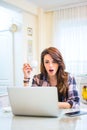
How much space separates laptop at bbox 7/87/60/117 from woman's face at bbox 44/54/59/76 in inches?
23.1

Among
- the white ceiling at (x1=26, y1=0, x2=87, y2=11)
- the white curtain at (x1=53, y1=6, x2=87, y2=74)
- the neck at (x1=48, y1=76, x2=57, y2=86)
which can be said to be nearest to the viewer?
the neck at (x1=48, y1=76, x2=57, y2=86)

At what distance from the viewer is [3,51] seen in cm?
440

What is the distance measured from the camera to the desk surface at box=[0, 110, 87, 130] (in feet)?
3.81

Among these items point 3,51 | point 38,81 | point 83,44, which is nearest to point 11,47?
point 3,51

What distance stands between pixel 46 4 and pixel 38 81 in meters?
2.48

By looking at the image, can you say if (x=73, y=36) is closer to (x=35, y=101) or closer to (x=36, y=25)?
(x=36, y=25)

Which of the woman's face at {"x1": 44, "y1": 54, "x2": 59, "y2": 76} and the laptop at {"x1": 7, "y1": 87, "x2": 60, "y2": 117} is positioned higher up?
the woman's face at {"x1": 44, "y1": 54, "x2": 59, "y2": 76}

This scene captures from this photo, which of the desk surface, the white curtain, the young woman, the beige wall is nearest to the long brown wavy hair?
the young woman

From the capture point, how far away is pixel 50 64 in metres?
1.96

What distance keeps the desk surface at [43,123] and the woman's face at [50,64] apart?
0.59 meters

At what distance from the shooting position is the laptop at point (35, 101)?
137 cm

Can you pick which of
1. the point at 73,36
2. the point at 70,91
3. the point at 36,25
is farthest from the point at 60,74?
the point at 36,25

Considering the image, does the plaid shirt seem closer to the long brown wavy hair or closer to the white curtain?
the long brown wavy hair

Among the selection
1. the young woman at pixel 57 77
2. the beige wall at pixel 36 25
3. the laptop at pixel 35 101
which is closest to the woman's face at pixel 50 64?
the young woman at pixel 57 77
